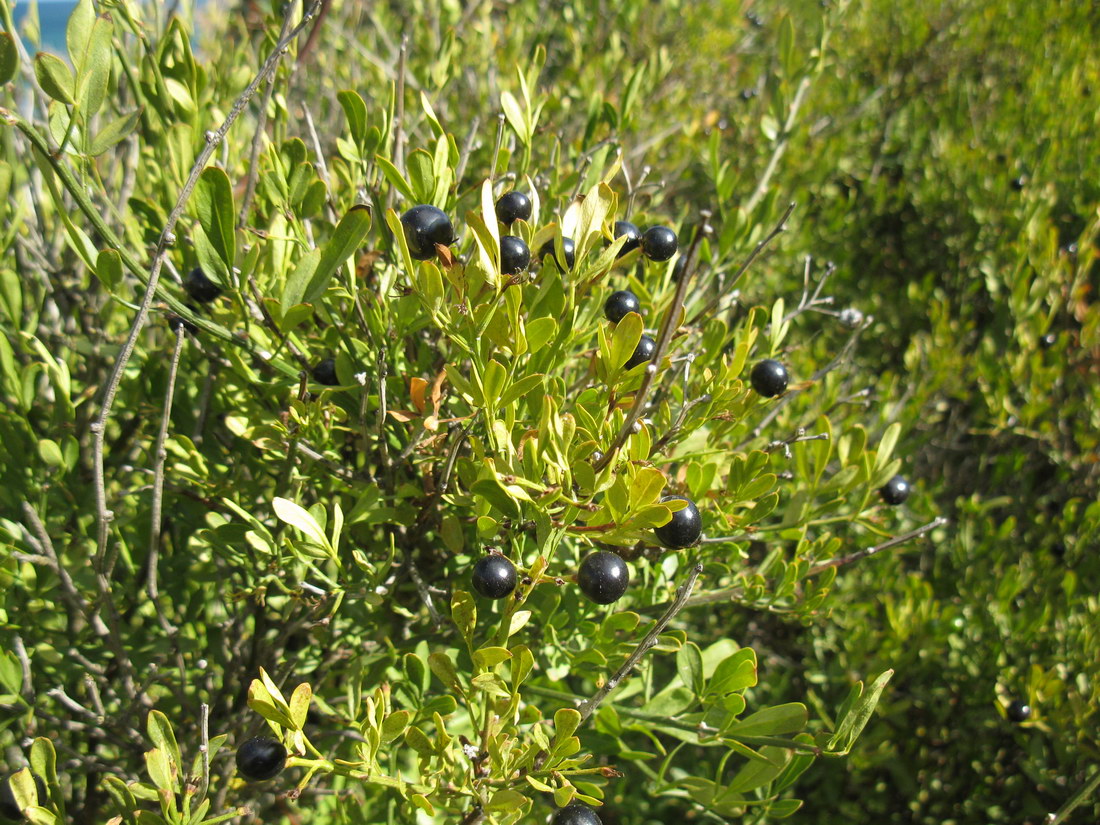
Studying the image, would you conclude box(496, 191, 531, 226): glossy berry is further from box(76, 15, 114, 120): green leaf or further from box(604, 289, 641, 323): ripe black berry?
box(76, 15, 114, 120): green leaf

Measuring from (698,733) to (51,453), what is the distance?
114 cm

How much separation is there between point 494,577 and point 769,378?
0.56 m

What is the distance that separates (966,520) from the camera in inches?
94.2

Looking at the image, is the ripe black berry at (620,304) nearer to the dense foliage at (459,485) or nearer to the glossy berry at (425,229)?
the dense foliage at (459,485)

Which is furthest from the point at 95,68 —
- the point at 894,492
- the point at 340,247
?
the point at 894,492

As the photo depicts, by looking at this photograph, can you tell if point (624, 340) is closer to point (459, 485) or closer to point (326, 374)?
point (459, 485)

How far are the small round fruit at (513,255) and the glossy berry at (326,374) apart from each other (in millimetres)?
350

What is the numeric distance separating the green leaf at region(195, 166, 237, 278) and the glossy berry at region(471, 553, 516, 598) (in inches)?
20.4

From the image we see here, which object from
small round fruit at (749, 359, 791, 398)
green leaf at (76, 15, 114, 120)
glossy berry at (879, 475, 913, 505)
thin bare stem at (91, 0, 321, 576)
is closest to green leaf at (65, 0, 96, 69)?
green leaf at (76, 15, 114, 120)

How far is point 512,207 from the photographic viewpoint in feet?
3.43

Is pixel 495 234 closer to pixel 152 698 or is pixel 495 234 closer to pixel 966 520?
pixel 152 698

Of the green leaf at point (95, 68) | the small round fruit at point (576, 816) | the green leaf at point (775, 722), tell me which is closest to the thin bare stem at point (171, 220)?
the green leaf at point (95, 68)

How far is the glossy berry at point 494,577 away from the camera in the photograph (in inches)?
35.8

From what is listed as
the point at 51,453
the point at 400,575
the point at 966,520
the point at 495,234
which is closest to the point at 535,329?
the point at 495,234
